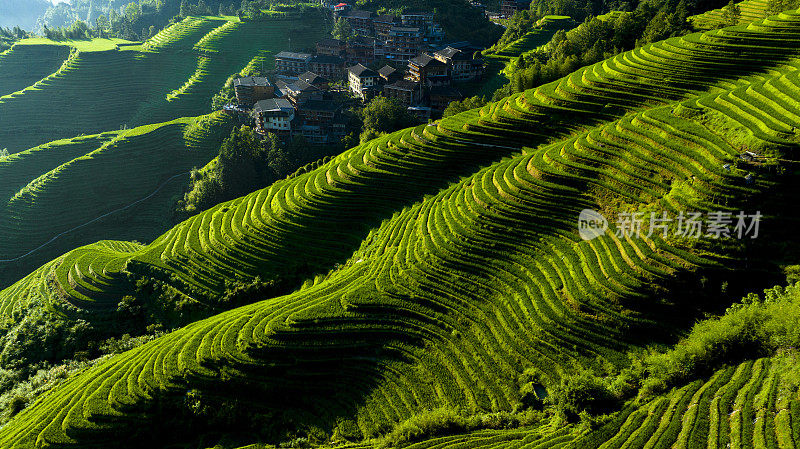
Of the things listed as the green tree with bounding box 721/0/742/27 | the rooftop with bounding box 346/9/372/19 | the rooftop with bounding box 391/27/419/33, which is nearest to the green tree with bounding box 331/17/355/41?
the rooftop with bounding box 346/9/372/19

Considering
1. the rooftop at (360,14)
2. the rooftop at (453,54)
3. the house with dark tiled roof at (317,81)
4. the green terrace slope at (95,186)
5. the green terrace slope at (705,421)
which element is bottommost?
the green terrace slope at (95,186)

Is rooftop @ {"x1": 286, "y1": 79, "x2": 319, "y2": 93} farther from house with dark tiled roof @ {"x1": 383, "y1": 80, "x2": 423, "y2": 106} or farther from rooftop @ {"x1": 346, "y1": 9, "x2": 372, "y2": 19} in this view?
rooftop @ {"x1": 346, "y1": 9, "x2": 372, "y2": 19}

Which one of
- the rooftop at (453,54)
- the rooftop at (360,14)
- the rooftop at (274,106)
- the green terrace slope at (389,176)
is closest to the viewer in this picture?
the green terrace slope at (389,176)

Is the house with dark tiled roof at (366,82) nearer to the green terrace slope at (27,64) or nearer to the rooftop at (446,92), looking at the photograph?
the rooftop at (446,92)

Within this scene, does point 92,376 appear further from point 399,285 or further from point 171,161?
point 171,161

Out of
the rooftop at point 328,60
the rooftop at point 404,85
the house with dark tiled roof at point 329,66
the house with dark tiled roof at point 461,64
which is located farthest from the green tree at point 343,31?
the rooftop at point 404,85

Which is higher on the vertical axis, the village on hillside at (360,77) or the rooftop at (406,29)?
the rooftop at (406,29)

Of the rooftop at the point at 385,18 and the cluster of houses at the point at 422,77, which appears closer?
the cluster of houses at the point at 422,77
